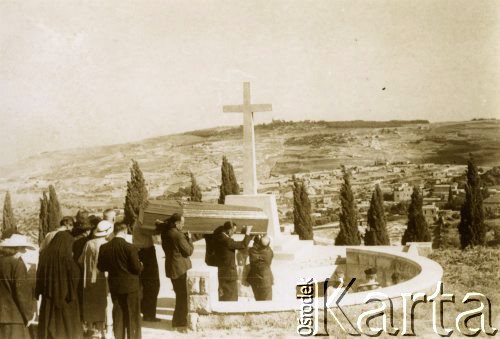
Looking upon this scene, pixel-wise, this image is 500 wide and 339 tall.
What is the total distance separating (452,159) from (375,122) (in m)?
1.96

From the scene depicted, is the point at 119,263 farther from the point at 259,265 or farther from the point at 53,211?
the point at 53,211

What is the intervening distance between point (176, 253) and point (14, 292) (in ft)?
5.68

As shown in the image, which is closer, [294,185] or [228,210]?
[228,210]

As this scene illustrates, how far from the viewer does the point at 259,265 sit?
6.45m

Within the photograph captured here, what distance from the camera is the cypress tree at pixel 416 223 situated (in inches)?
482

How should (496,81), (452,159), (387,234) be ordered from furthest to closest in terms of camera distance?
(387,234), (452,159), (496,81)

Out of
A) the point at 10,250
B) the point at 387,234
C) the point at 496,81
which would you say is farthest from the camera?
the point at 387,234

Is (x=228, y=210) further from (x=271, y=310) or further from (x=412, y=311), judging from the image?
(x=412, y=311)

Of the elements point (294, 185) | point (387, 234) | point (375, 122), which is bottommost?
Result: point (387, 234)

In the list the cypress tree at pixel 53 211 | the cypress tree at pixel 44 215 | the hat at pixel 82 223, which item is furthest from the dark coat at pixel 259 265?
the cypress tree at pixel 44 215

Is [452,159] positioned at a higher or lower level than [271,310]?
higher

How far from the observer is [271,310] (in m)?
5.67

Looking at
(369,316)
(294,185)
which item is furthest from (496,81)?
(294,185)

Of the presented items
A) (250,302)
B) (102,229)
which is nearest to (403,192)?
(250,302)
